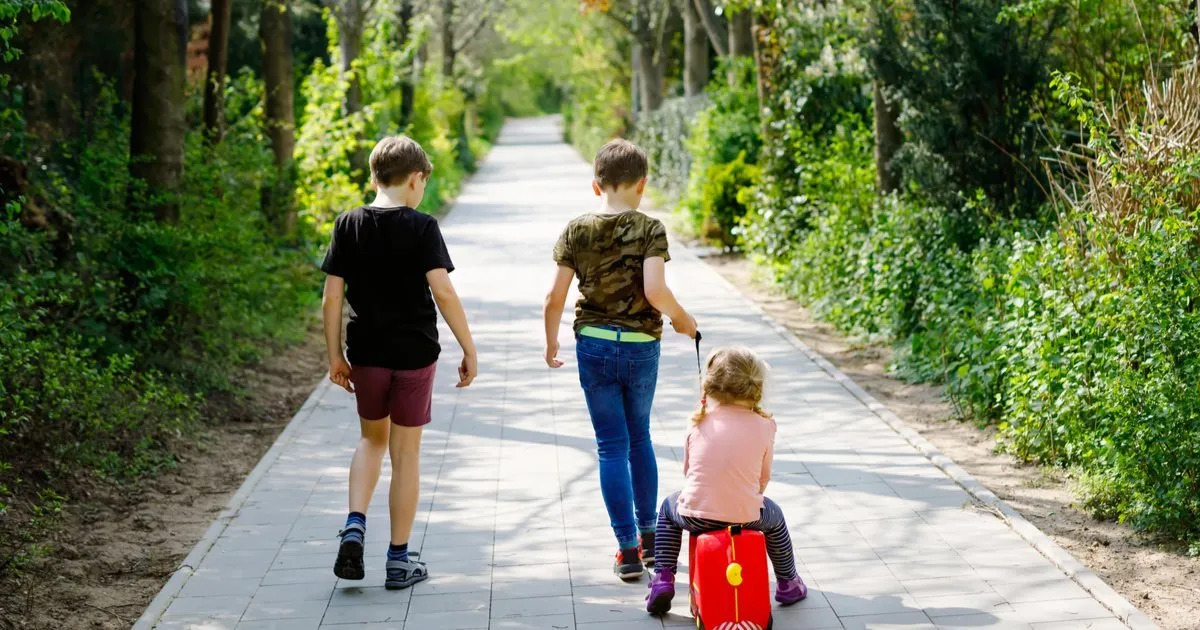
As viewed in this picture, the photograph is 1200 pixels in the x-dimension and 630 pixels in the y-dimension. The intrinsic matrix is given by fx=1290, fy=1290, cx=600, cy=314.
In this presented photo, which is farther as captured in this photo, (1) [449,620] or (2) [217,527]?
A: (2) [217,527]

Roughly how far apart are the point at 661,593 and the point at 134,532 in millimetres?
3152

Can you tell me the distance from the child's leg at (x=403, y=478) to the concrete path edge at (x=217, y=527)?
1.02 metres

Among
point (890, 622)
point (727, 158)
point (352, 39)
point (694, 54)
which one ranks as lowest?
point (890, 622)

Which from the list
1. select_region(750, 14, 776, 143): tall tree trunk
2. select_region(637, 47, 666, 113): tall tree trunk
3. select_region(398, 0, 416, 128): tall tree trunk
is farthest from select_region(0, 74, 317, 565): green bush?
select_region(637, 47, 666, 113): tall tree trunk

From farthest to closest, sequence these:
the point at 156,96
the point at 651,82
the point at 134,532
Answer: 1. the point at 651,82
2. the point at 156,96
3. the point at 134,532

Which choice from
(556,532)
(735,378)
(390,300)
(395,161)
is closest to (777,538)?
(735,378)

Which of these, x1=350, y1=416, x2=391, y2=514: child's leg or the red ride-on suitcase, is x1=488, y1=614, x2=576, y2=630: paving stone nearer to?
the red ride-on suitcase

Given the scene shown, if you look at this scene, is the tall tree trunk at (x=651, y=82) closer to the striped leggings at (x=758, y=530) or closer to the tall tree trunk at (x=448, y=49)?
the tall tree trunk at (x=448, y=49)

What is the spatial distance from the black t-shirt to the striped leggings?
46.4 inches

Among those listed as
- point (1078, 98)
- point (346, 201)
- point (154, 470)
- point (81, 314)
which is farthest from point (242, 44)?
point (1078, 98)

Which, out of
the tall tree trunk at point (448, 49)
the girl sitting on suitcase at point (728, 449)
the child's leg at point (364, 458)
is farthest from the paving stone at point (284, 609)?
the tall tree trunk at point (448, 49)

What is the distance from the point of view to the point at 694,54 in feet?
85.4

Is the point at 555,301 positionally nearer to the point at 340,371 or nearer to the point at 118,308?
the point at 340,371

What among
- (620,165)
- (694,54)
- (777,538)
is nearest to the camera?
(777,538)
